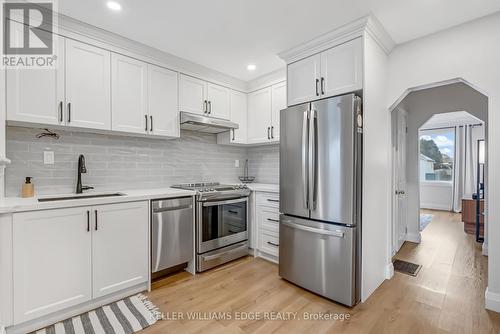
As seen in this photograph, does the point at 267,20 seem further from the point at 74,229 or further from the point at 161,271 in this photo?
the point at 161,271

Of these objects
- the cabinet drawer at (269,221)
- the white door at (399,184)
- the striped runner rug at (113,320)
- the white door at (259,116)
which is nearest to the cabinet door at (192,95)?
the white door at (259,116)

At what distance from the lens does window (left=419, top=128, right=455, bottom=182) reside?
252 inches

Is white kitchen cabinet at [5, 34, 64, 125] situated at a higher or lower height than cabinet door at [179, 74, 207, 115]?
lower

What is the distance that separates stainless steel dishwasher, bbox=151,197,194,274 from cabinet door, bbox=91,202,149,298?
0.31 ft

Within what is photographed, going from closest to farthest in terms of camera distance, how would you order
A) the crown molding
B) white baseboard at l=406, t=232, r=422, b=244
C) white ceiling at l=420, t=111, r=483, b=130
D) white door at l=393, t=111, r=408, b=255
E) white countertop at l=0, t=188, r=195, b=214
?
white countertop at l=0, t=188, r=195, b=214
the crown molding
white door at l=393, t=111, r=408, b=255
white baseboard at l=406, t=232, r=422, b=244
white ceiling at l=420, t=111, r=483, b=130

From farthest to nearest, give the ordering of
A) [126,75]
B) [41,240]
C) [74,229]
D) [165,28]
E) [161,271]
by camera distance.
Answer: [161,271], [126,75], [165,28], [74,229], [41,240]

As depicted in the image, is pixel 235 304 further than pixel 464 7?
Yes

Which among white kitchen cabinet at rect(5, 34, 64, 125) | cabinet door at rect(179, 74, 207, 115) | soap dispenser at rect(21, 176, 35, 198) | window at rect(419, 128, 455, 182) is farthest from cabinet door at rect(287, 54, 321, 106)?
window at rect(419, 128, 455, 182)

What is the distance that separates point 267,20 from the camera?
2.14 metres

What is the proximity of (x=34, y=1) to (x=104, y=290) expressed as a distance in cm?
249

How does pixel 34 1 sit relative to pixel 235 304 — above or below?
above

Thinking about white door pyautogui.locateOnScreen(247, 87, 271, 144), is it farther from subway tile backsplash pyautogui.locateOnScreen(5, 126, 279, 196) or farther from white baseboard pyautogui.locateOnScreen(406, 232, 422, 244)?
white baseboard pyautogui.locateOnScreen(406, 232, 422, 244)

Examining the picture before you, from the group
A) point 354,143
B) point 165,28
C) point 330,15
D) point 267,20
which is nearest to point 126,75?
point 165,28

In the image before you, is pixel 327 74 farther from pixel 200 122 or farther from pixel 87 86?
pixel 87 86
